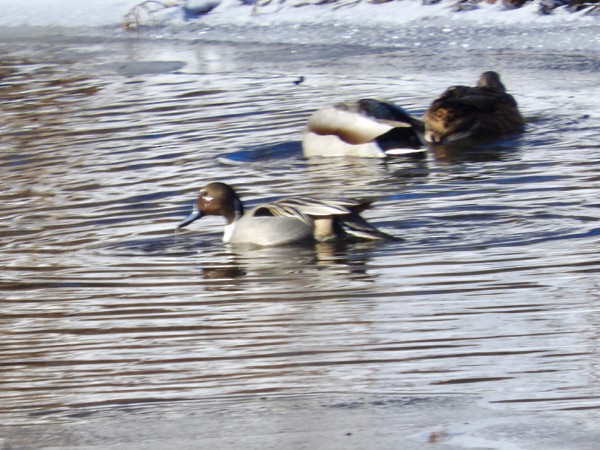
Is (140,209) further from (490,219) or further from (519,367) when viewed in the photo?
(519,367)

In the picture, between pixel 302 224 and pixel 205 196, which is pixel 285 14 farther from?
pixel 302 224

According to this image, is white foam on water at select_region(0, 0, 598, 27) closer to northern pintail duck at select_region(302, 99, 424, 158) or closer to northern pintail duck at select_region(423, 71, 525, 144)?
northern pintail duck at select_region(423, 71, 525, 144)

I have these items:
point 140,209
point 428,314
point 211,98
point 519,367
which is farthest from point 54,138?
point 519,367

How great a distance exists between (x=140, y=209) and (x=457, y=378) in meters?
3.72

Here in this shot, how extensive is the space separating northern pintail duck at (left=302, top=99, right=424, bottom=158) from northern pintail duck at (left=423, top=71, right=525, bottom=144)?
0.52ft

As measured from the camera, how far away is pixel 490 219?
669 centimetres

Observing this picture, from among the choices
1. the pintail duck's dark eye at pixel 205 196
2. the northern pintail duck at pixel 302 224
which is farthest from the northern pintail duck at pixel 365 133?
the northern pintail duck at pixel 302 224

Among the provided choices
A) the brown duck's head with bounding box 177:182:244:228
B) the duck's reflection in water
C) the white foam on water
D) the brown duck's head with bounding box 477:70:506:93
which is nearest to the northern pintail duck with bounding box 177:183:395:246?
the duck's reflection in water

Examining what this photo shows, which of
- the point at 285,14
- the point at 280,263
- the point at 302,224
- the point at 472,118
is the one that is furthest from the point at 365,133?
the point at 285,14

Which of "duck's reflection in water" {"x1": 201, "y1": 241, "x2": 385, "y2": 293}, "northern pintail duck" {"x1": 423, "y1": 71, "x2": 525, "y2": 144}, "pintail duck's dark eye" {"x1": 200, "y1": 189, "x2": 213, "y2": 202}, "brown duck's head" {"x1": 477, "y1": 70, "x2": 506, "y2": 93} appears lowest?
"northern pintail duck" {"x1": 423, "y1": 71, "x2": 525, "y2": 144}

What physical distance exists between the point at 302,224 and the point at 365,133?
9.28 ft

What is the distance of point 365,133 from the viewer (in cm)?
934

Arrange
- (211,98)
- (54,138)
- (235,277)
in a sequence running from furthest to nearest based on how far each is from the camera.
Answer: (211,98), (54,138), (235,277)

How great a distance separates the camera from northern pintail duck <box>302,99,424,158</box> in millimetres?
9250
